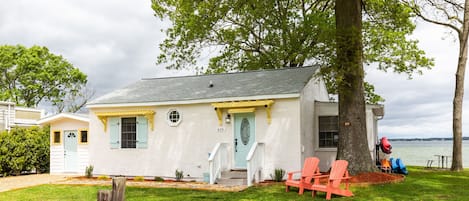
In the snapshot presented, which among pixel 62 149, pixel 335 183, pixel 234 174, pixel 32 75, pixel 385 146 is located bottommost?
pixel 234 174

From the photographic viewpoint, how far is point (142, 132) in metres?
15.2

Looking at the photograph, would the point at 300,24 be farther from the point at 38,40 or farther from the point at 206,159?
the point at 38,40

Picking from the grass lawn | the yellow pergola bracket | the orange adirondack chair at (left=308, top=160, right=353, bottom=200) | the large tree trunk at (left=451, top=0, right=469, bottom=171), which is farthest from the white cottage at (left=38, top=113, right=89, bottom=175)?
the large tree trunk at (left=451, top=0, right=469, bottom=171)

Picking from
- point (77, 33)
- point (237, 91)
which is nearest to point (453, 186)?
point (237, 91)

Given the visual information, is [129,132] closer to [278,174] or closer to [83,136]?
[83,136]

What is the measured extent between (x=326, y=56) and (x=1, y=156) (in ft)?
42.9

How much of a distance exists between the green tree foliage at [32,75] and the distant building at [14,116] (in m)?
15.4

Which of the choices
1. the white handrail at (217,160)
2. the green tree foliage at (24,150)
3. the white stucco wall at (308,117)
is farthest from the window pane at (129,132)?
the white stucco wall at (308,117)

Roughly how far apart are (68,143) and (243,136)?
7.67 m

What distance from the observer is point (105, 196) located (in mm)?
4547

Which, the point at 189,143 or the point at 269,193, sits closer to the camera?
the point at 269,193

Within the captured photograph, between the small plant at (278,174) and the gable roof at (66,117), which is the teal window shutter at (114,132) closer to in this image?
the gable roof at (66,117)

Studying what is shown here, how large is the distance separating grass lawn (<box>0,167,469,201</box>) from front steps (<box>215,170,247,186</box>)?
1345 mm

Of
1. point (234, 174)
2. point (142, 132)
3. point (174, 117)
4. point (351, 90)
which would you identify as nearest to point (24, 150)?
point (142, 132)
